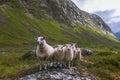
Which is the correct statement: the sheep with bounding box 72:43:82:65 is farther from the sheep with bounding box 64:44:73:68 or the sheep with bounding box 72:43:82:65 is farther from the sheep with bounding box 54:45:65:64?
the sheep with bounding box 54:45:65:64

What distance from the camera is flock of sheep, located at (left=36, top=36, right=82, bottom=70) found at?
24750mm

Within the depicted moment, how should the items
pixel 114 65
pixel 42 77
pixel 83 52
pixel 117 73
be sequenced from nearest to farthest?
pixel 42 77, pixel 117 73, pixel 114 65, pixel 83 52

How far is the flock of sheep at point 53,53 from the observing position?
2475 centimetres

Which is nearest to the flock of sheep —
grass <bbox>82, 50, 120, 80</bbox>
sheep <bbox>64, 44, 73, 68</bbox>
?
sheep <bbox>64, 44, 73, 68</bbox>

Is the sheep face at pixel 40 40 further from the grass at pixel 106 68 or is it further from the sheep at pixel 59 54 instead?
the grass at pixel 106 68

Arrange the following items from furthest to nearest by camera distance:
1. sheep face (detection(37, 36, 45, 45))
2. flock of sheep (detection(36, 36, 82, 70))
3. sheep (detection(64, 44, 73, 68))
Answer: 1. sheep (detection(64, 44, 73, 68))
2. flock of sheep (detection(36, 36, 82, 70))
3. sheep face (detection(37, 36, 45, 45))

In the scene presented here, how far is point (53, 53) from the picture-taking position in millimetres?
26031

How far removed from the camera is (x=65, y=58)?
2706 centimetres

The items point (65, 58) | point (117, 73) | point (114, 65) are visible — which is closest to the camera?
point (65, 58)

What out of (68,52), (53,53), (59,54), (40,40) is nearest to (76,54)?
(68,52)

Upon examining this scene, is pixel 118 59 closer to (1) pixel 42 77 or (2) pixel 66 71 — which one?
(2) pixel 66 71

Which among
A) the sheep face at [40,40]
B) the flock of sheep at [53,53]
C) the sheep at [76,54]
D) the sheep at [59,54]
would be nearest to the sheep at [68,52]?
the flock of sheep at [53,53]

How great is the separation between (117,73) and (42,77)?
9.83 meters

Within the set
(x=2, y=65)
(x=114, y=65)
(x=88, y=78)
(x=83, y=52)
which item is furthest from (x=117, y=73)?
(x=2, y=65)
